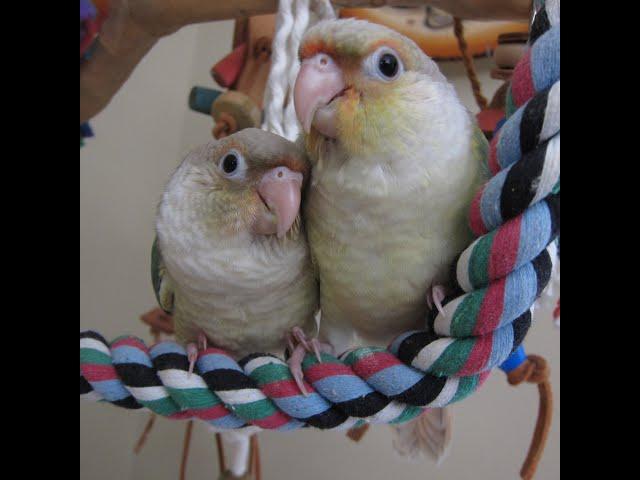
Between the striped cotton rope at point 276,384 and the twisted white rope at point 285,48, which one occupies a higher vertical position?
the twisted white rope at point 285,48

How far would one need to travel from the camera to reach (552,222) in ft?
1.25

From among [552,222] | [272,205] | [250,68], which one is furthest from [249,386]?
[250,68]

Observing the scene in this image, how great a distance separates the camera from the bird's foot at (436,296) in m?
0.49

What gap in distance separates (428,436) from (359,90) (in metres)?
0.56

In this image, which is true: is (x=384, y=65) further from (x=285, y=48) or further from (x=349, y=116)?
(x=285, y=48)

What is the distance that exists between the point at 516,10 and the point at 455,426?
1109 mm

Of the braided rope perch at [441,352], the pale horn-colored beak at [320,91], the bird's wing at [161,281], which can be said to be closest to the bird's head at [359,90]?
the pale horn-colored beak at [320,91]

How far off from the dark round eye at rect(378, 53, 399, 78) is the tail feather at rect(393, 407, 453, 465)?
50cm

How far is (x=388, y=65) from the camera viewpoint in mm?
498

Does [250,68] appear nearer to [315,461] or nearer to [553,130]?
[553,130]

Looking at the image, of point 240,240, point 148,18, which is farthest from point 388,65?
point 148,18

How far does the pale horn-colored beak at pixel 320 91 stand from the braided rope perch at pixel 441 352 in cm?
17

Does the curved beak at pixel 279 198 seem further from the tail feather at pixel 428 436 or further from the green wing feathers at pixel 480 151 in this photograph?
the tail feather at pixel 428 436

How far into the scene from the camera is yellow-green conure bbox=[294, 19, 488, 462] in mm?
490
